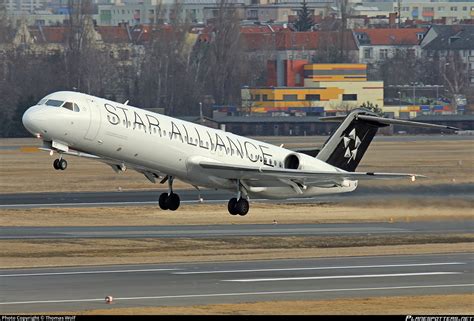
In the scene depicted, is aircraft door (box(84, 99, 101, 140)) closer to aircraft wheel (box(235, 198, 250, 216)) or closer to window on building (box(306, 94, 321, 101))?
aircraft wheel (box(235, 198, 250, 216))

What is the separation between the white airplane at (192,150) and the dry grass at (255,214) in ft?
17.1

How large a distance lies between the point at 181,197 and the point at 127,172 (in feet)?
73.6

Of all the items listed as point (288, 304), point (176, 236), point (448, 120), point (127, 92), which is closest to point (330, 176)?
point (176, 236)

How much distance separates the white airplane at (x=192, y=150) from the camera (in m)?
57.8

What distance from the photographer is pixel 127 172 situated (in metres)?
112

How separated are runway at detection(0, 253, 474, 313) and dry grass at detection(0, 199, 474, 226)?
Answer: 9314mm

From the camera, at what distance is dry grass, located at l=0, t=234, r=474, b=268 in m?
61.5

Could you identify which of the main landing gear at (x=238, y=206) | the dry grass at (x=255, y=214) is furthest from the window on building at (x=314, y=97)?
the main landing gear at (x=238, y=206)

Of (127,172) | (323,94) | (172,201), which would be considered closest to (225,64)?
(323,94)

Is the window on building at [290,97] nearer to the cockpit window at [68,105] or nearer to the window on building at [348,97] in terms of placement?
the window on building at [348,97]

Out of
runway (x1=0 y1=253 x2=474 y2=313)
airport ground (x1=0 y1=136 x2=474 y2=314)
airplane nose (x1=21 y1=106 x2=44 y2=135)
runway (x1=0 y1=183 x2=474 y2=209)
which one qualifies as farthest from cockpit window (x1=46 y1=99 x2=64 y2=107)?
runway (x1=0 y1=183 x2=474 y2=209)

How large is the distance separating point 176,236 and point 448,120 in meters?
107

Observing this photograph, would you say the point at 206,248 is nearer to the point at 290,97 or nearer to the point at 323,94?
the point at 290,97

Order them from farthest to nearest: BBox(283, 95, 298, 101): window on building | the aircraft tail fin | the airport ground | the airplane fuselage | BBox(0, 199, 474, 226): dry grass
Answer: BBox(283, 95, 298, 101): window on building → BBox(0, 199, 474, 226): dry grass → the aircraft tail fin → the airplane fuselage → the airport ground
